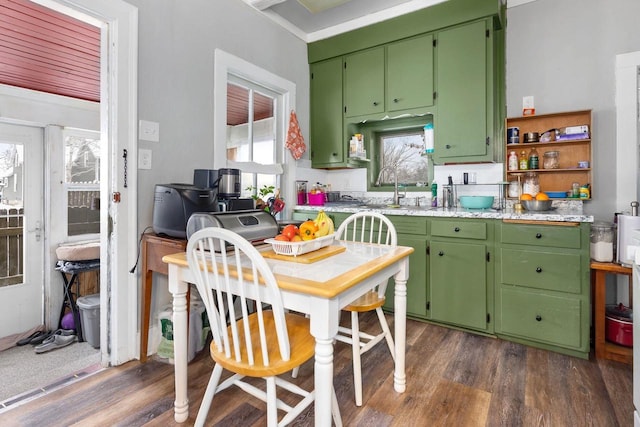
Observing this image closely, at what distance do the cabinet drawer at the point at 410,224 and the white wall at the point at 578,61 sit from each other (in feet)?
4.08

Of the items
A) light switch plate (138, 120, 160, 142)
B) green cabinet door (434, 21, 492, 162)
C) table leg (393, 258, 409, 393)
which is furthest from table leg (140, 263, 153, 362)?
green cabinet door (434, 21, 492, 162)

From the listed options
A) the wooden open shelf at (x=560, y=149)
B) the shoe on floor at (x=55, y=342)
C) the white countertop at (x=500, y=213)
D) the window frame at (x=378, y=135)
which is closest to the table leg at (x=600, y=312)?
the white countertop at (x=500, y=213)

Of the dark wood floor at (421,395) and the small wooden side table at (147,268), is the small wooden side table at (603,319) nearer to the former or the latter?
the dark wood floor at (421,395)

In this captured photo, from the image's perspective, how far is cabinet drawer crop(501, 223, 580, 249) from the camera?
2.11 metres

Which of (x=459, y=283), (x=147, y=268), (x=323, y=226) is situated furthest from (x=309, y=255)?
(x=459, y=283)

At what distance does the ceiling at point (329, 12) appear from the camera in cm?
286

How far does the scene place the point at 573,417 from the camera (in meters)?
1.56

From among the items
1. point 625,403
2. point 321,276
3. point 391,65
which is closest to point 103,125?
point 321,276

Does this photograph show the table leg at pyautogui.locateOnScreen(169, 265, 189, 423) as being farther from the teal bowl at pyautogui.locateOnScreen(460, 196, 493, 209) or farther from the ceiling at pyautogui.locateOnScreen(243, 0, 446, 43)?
the ceiling at pyautogui.locateOnScreen(243, 0, 446, 43)

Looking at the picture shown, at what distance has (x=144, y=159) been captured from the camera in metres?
2.11

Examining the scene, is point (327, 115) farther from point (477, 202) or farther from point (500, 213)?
point (500, 213)

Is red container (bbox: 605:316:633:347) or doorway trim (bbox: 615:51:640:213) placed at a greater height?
doorway trim (bbox: 615:51:640:213)

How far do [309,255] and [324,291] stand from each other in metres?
0.46

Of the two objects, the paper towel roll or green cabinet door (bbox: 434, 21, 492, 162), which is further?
green cabinet door (bbox: 434, 21, 492, 162)
